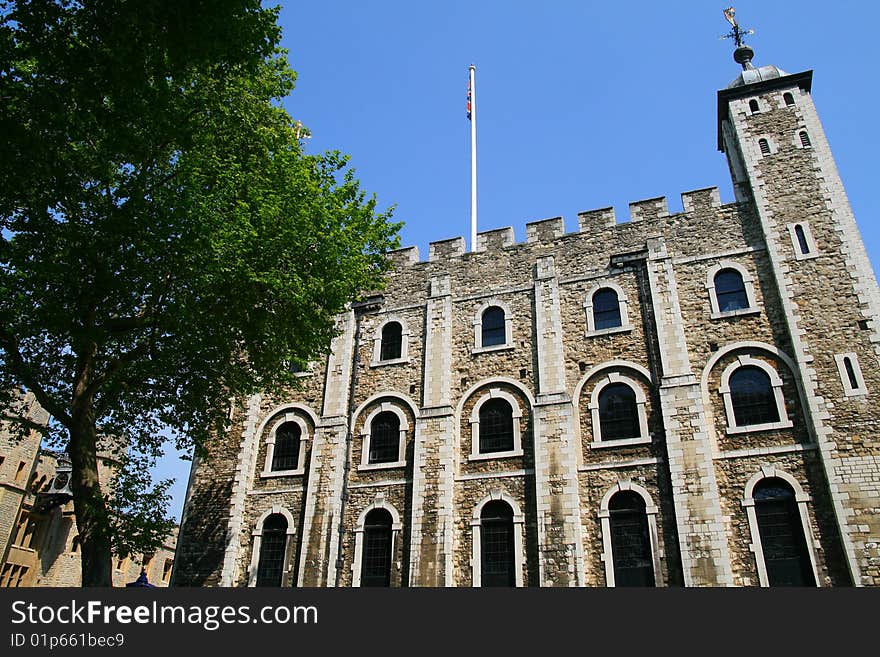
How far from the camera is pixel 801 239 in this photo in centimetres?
1753

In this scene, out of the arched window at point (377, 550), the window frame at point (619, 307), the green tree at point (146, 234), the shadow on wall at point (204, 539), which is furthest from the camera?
the shadow on wall at point (204, 539)

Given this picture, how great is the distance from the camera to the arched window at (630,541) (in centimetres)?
1540

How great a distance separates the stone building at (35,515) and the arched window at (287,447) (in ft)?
45.5

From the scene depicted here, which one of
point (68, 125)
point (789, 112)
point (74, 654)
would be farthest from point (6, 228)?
point (789, 112)

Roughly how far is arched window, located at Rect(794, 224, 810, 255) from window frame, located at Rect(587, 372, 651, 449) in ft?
19.5

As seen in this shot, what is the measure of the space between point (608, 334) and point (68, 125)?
46.9ft

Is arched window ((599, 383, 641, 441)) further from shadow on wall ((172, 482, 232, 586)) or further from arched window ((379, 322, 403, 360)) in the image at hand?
shadow on wall ((172, 482, 232, 586))

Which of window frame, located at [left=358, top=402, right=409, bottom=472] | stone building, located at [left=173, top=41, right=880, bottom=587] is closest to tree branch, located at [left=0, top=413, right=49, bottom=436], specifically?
stone building, located at [left=173, top=41, right=880, bottom=587]

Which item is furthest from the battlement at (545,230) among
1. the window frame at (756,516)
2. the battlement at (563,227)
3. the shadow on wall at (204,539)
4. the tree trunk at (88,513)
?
the tree trunk at (88,513)

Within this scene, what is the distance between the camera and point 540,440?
685 inches

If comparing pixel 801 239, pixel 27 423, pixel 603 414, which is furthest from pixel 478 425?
pixel 27 423

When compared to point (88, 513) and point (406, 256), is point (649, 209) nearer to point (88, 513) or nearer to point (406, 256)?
point (406, 256)

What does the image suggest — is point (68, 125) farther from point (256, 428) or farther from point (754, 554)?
point (754, 554)

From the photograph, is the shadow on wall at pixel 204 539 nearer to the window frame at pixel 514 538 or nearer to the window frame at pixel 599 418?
the window frame at pixel 514 538
